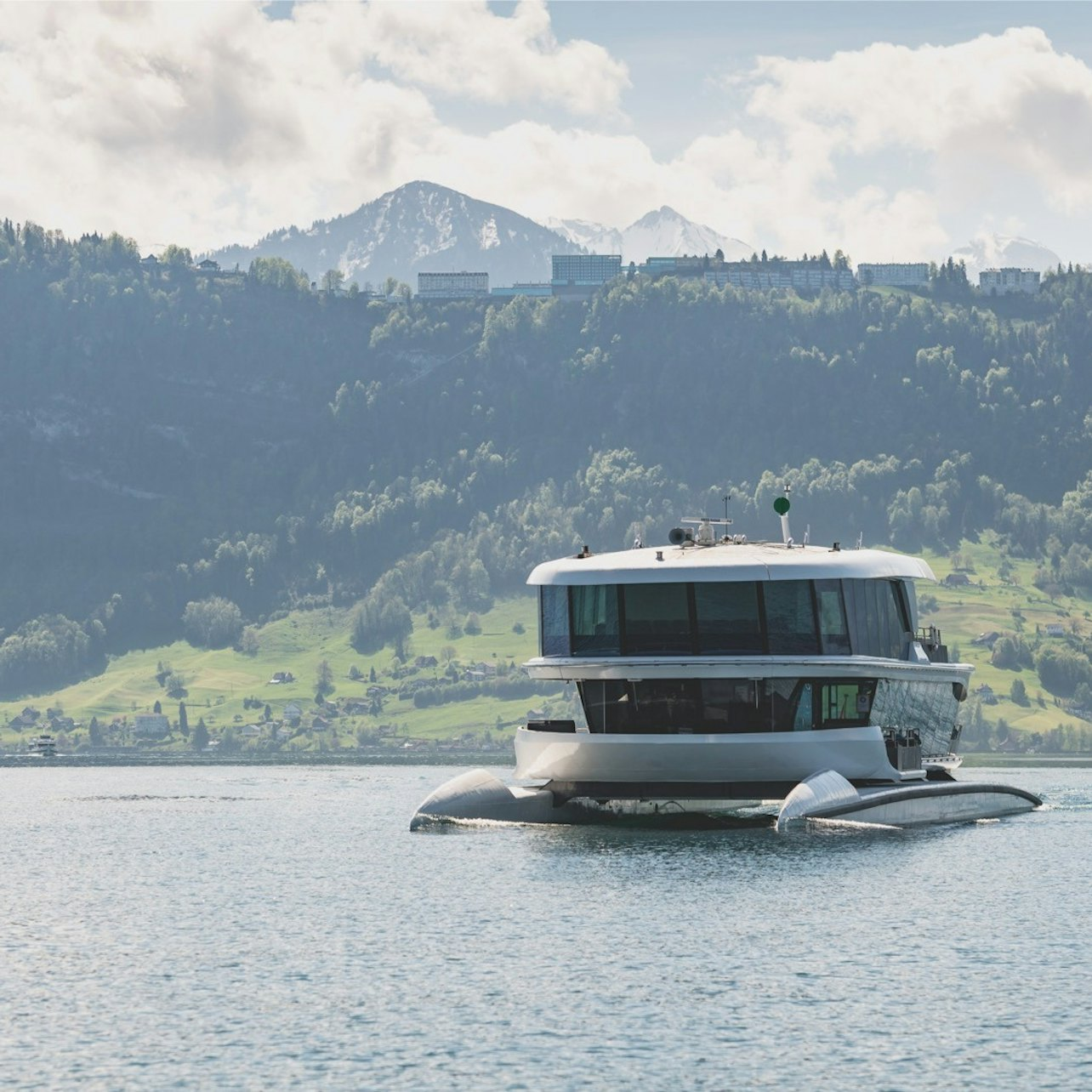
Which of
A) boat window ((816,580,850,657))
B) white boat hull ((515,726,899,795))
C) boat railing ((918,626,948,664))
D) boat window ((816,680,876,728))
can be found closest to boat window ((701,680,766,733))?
white boat hull ((515,726,899,795))

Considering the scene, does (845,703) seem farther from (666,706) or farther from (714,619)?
(666,706)

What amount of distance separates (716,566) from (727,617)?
1.81 metres

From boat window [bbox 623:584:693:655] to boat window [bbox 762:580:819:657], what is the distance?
2.77 meters

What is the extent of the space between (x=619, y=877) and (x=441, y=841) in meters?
14.6

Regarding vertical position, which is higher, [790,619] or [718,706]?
[790,619]

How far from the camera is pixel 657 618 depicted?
240 ft

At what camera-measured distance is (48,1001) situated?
4512 centimetres

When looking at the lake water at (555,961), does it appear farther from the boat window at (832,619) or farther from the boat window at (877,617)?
the boat window at (877,617)

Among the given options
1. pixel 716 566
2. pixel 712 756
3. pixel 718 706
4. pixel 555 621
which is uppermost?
pixel 716 566

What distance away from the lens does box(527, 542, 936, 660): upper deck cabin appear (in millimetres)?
72750

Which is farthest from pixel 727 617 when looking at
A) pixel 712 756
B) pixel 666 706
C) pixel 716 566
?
pixel 712 756

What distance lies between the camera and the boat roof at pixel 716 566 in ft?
238

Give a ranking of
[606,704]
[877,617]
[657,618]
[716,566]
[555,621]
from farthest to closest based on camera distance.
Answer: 1. [877,617]
2. [555,621]
3. [606,704]
4. [657,618]
5. [716,566]

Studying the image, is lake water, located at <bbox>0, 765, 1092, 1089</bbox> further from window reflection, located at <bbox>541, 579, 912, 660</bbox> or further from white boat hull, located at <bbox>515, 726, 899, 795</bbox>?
window reflection, located at <bbox>541, 579, 912, 660</bbox>
